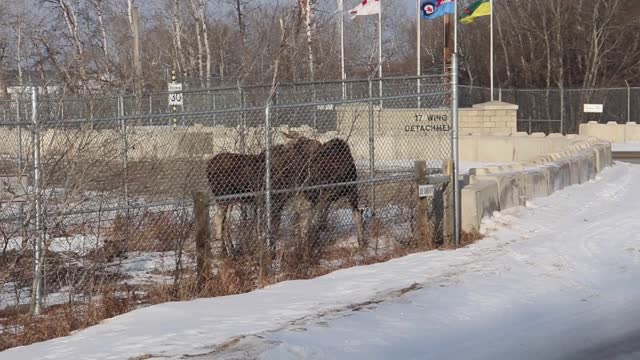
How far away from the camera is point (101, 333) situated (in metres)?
6.58

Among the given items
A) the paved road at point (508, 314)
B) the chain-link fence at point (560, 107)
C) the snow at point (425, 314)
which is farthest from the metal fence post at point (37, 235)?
the chain-link fence at point (560, 107)

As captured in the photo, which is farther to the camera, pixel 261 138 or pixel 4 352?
pixel 261 138

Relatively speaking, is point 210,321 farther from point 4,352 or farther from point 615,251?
point 615,251

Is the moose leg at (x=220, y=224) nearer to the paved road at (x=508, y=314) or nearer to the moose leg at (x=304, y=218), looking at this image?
the moose leg at (x=304, y=218)

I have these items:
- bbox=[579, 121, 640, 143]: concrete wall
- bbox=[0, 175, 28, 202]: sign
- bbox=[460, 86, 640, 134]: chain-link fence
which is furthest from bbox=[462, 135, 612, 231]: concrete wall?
bbox=[460, 86, 640, 134]: chain-link fence

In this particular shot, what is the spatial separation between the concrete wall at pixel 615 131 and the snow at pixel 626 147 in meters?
1.04

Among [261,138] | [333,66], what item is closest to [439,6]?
[333,66]

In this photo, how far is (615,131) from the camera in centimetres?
3544

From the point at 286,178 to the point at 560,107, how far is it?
35.2m

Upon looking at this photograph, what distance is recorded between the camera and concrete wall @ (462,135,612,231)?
10.6 meters

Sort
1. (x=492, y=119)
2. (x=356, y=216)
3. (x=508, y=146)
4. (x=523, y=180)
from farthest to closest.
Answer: (x=492, y=119) → (x=508, y=146) → (x=523, y=180) → (x=356, y=216)

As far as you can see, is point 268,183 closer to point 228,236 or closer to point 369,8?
point 228,236

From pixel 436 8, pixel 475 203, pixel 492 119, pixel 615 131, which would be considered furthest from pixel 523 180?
pixel 615 131

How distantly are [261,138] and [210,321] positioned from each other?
428cm
